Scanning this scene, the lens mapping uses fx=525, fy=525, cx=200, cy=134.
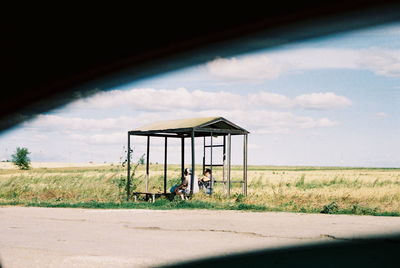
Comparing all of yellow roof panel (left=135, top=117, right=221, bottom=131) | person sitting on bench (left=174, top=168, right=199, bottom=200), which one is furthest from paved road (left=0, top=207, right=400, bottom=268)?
yellow roof panel (left=135, top=117, right=221, bottom=131)

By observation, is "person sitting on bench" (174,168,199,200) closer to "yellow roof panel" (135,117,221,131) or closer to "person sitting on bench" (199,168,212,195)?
"person sitting on bench" (199,168,212,195)

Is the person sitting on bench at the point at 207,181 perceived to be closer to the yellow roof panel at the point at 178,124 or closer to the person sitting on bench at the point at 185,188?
the person sitting on bench at the point at 185,188

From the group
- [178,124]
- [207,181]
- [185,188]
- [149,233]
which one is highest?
[178,124]

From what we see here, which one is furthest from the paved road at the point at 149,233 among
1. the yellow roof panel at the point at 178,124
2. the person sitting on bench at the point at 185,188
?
the yellow roof panel at the point at 178,124

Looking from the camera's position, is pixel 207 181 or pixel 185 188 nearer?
pixel 185 188

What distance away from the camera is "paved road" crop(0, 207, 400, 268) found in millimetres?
5578

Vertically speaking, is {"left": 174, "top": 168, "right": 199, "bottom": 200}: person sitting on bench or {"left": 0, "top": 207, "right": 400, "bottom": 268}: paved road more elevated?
{"left": 174, "top": 168, "right": 199, "bottom": 200}: person sitting on bench

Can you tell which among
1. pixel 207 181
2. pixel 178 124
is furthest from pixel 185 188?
pixel 178 124

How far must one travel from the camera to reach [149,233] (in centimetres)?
757

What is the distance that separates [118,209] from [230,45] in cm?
1106

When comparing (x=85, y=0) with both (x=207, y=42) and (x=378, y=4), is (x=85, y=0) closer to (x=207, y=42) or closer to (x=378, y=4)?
(x=207, y=42)

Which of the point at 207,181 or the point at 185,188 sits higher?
the point at 207,181

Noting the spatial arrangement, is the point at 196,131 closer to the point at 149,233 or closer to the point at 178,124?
the point at 178,124

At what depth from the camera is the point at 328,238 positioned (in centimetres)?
696
